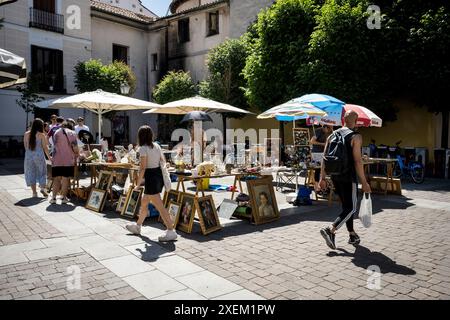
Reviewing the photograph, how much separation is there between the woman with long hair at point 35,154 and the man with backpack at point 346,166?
6671mm

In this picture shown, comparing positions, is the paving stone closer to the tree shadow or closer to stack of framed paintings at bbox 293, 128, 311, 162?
the tree shadow

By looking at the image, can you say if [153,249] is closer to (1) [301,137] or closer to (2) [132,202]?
(2) [132,202]

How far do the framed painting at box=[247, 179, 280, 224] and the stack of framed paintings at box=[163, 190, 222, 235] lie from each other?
0.83 meters

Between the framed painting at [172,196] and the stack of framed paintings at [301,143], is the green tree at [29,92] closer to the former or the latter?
the stack of framed paintings at [301,143]

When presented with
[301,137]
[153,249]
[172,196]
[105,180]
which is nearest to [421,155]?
[301,137]

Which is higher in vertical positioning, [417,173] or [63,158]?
[63,158]

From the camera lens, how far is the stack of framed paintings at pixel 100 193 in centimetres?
788

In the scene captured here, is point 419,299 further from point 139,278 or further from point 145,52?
point 145,52

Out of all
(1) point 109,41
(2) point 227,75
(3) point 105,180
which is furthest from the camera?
(1) point 109,41

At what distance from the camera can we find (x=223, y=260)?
16.4 ft

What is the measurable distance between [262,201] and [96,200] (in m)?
3.50

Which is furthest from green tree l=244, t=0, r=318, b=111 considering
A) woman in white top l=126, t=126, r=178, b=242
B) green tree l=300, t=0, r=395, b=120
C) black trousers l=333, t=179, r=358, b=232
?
woman in white top l=126, t=126, r=178, b=242

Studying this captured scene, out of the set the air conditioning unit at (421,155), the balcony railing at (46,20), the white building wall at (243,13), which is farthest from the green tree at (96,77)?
the air conditioning unit at (421,155)
